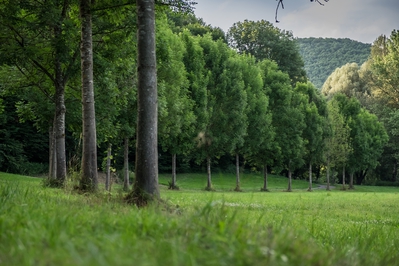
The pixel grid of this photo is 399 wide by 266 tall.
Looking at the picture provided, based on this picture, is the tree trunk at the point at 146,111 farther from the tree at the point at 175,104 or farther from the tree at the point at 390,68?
the tree at the point at 390,68

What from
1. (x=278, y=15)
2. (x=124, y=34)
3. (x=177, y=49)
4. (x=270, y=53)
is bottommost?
(x=278, y=15)

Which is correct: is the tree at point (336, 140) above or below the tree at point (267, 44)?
below

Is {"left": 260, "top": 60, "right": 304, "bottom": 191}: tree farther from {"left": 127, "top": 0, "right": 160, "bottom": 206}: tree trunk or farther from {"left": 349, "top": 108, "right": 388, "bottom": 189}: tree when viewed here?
{"left": 127, "top": 0, "right": 160, "bottom": 206}: tree trunk

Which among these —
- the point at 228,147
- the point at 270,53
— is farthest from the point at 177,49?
the point at 270,53

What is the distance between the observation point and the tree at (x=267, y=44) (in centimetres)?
6197

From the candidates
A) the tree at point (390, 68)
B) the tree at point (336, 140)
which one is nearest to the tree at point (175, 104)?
the tree at point (390, 68)

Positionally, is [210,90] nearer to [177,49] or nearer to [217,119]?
[217,119]

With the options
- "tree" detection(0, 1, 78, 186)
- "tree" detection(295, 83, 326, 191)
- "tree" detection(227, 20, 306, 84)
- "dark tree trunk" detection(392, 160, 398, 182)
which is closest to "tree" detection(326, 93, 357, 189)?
"tree" detection(295, 83, 326, 191)

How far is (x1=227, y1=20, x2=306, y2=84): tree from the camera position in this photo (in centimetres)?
6197

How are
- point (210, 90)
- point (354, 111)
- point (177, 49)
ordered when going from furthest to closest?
point (354, 111) → point (210, 90) → point (177, 49)

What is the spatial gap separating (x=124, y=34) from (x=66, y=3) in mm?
3153

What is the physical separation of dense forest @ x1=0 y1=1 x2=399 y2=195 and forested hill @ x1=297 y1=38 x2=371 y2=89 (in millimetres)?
56830

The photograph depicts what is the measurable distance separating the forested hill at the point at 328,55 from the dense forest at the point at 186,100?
56.8 m

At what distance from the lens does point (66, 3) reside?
15273 millimetres
